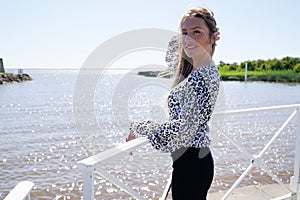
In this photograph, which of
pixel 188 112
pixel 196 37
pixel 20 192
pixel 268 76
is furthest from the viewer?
pixel 268 76

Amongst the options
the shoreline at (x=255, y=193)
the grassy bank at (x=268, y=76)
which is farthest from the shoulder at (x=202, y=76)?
the grassy bank at (x=268, y=76)

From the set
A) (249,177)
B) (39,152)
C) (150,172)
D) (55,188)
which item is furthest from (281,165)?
(39,152)

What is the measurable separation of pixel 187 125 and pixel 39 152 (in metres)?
7.93

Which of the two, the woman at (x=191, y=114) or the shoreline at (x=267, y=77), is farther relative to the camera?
the shoreline at (x=267, y=77)

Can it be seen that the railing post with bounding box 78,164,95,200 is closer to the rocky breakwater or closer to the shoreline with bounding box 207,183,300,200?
the shoreline with bounding box 207,183,300,200

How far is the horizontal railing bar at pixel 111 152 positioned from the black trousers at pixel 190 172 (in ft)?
0.75

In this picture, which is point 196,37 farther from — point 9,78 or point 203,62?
point 9,78

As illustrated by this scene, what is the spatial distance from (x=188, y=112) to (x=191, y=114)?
0.8 inches

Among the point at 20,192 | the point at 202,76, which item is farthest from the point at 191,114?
the point at 20,192

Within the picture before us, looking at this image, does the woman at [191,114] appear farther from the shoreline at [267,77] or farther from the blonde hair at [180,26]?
the shoreline at [267,77]

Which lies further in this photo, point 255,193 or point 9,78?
point 9,78

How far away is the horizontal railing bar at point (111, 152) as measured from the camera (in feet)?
4.60

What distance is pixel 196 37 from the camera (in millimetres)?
1516

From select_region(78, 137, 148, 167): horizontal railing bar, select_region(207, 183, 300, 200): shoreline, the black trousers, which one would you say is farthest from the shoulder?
select_region(207, 183, 300, 200): shoreline
